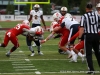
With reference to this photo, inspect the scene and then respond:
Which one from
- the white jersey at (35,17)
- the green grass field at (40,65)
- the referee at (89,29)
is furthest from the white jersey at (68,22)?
the white jersey at (35,17)

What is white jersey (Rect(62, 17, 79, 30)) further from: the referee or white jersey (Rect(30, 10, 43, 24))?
white jersey (Rect(30, 10, 43, 24))

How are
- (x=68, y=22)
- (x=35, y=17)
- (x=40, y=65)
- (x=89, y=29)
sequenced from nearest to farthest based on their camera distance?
(x=89, y=29), (x=40, y=65), (x=68, y=22), (x=35, y=17)

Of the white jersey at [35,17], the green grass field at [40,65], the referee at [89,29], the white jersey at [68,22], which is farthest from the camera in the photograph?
the white jersey at [35,17]

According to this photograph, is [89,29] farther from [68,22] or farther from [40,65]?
[68,22]

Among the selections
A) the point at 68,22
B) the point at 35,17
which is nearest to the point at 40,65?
the point at 68,22

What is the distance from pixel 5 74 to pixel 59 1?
4761 cm

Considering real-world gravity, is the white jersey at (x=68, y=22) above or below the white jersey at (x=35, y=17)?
above

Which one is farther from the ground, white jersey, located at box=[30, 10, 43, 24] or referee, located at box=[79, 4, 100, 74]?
referee, located at box=[79, 4, 100, 74]

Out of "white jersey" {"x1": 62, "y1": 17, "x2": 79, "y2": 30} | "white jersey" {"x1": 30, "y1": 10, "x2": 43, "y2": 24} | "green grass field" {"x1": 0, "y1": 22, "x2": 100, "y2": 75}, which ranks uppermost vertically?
"white jersey" {"x1": 62, "y1": 17, "x2": 79, "y2": 30}

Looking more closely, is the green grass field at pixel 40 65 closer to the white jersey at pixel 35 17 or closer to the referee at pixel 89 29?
the referee at pixel 89 29

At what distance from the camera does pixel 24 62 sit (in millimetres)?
11023

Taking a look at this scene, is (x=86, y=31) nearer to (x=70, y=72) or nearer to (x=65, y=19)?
(x=70, y=72)

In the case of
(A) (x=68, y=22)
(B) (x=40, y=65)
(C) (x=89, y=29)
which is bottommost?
(B) (x=40, y=65)

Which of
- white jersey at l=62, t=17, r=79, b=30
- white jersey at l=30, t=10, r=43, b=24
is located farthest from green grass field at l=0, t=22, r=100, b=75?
white jersey at l=30, t=10, r=43, b=24
